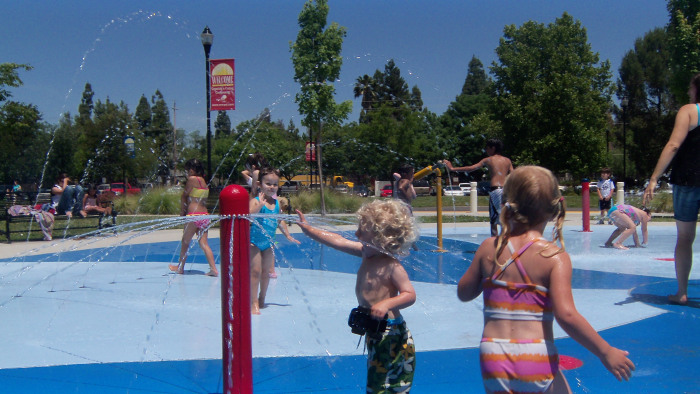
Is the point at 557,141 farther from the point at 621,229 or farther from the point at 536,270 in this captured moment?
the point at 536,270

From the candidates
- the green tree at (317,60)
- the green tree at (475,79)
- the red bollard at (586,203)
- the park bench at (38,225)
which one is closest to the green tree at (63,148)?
the park bench at (38,225)

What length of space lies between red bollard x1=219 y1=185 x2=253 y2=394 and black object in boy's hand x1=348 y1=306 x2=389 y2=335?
0.54m

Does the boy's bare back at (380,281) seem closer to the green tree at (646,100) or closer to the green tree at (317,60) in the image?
the green tree at (317,60)

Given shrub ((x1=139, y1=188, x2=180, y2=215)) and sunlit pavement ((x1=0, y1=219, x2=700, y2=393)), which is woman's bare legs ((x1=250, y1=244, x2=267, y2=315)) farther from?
shrub ((x1=139, y1=188, x2=180, y2=215))

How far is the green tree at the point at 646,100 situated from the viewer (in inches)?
1761

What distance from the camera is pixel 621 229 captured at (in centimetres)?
972

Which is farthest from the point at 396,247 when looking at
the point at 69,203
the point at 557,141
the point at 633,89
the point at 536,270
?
the point at 633,89

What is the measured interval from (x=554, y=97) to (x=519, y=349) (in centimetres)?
3972

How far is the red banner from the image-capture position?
14.2 metres

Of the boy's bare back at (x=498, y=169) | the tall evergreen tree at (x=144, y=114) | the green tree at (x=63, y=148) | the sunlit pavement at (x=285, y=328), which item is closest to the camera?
the sunlit pavement at (x=285, y=328)

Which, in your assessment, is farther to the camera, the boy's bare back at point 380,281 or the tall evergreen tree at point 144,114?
the tall evergreen tree at point 144,114

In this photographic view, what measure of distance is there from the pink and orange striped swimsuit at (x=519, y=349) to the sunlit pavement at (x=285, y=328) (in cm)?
146

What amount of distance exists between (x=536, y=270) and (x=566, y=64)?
4137cm

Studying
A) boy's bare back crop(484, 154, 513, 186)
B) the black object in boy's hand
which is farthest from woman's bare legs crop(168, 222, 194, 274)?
the black object in boy's hand
